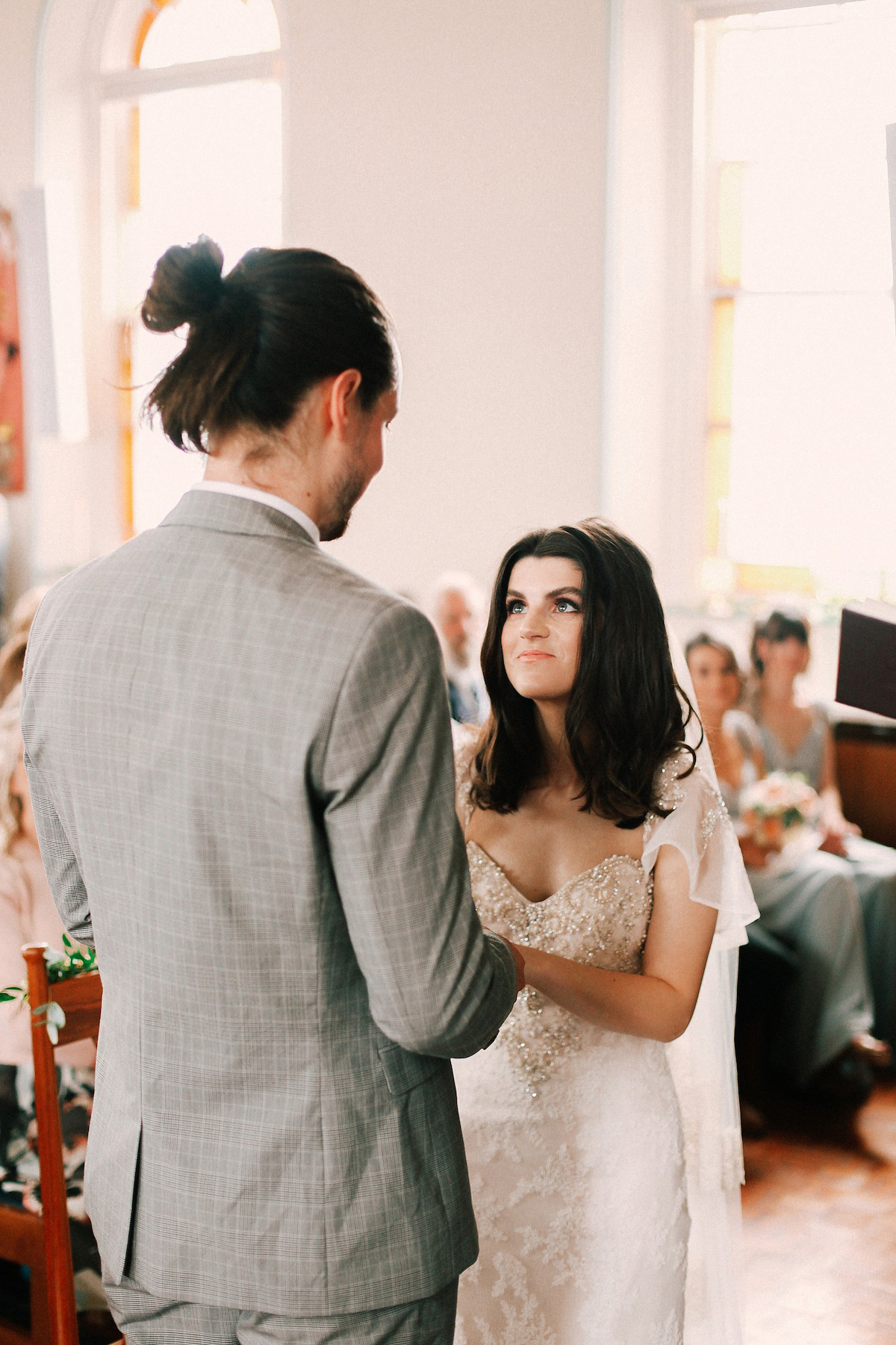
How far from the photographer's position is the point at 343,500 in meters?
1.37

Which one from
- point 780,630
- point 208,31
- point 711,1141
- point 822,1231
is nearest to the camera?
point 711,1141

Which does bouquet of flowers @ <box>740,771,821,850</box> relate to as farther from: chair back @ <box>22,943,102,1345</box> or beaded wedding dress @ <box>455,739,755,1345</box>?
chair back @ <box>22,943,102,1345</box>

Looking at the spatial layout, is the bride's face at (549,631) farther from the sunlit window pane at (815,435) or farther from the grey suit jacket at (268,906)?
the sunlit window pane at (815,435)

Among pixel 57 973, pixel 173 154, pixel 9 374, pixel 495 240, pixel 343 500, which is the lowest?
→ pixel 57 973

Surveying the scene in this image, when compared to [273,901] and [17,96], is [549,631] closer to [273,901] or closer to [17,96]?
[273,901]

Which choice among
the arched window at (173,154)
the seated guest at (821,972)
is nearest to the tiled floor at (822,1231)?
the seated guest at (821,972)

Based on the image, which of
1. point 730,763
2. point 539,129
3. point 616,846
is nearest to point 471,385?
point 539,129

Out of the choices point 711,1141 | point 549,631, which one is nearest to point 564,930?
point 549,631

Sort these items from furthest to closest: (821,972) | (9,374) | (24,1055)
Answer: (9,374), (821,972), (24,1055)

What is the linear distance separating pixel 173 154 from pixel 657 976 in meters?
6.38

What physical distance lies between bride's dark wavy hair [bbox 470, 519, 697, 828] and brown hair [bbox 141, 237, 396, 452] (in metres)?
0.73

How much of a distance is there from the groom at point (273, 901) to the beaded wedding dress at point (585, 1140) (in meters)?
0.61

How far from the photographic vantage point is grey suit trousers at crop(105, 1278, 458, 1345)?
135cm

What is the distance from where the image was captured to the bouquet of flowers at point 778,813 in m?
4.54
